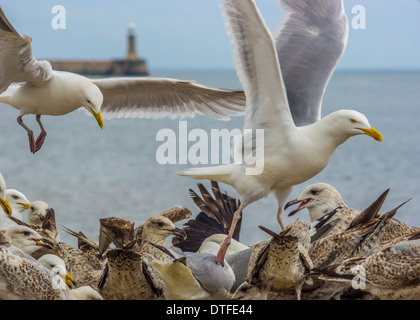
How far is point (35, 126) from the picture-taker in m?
22.1

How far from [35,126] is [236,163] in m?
18.3

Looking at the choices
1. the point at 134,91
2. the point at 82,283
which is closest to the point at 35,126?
the point at 134,91

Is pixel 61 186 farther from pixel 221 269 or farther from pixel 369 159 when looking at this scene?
pixel 221 269

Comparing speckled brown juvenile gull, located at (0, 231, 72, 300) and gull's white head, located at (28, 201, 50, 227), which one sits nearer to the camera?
speckled brown juvenile gull, located at (0, 231, 72, 300)

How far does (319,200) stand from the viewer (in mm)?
4703

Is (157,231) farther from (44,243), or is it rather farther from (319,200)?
(319,200)

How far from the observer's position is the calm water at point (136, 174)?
1225 cm

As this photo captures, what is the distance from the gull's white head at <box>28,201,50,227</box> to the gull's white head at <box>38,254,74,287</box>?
51.5 inches

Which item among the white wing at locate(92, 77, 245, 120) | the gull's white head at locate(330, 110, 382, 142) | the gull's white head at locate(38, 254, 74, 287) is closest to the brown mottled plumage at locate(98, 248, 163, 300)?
the gull's white head at locate(38, 254, 74, 287)

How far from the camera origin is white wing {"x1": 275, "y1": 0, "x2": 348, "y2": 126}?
4801 millimetres

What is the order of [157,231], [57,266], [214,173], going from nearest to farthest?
[57,266], [157,231], [214,173]

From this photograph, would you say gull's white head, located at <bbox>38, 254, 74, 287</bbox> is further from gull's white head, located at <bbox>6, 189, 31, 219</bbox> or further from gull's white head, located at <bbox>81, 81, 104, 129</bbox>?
gull's white head, located at <bbox>6, 189, 31, 219</bbox>

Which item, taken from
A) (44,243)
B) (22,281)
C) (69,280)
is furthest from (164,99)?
(22,281)

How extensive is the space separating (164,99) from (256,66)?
4.95 feet
